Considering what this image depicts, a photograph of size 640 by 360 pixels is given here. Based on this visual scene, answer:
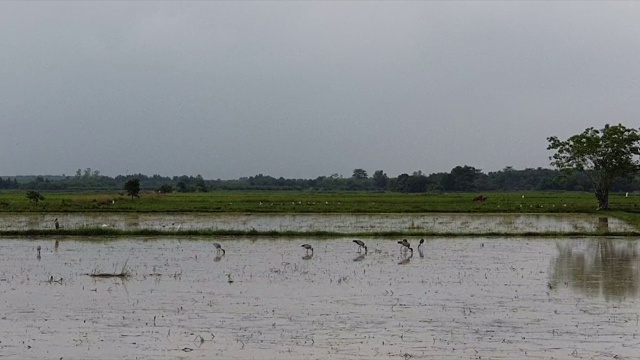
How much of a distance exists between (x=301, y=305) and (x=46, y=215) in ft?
81.3

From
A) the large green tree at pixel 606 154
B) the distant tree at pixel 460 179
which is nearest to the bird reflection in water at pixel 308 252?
the large green tree at pixel 606 154

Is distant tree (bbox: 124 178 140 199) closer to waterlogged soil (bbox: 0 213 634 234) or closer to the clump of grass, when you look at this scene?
waterlogged soil (bbox: 0 213 634 234)

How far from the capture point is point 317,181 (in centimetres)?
12962

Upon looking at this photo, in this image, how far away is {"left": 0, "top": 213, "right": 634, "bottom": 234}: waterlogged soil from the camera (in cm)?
2716

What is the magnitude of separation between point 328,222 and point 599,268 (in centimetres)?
1524

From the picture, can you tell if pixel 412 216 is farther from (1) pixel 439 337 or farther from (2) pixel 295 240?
(1) pixel 439 337

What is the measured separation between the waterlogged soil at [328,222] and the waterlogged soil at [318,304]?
7211 millimetres

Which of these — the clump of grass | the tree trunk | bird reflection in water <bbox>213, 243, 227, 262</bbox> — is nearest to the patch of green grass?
bird reflection in water <bbox>213, 243, 227, 262</bbox>

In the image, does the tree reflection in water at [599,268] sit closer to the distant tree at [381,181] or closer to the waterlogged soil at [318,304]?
the waterlogged soil at [318,304]

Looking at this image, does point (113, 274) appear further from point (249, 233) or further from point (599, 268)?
point (249, 233)

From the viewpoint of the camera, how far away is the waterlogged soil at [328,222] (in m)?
27.2

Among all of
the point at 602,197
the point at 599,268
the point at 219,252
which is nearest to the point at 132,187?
the point at 602,197

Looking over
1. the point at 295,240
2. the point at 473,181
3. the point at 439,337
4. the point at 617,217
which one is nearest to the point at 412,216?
the point at 617,217

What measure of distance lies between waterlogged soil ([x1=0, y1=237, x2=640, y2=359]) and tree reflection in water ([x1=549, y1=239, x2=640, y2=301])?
0.16ft
